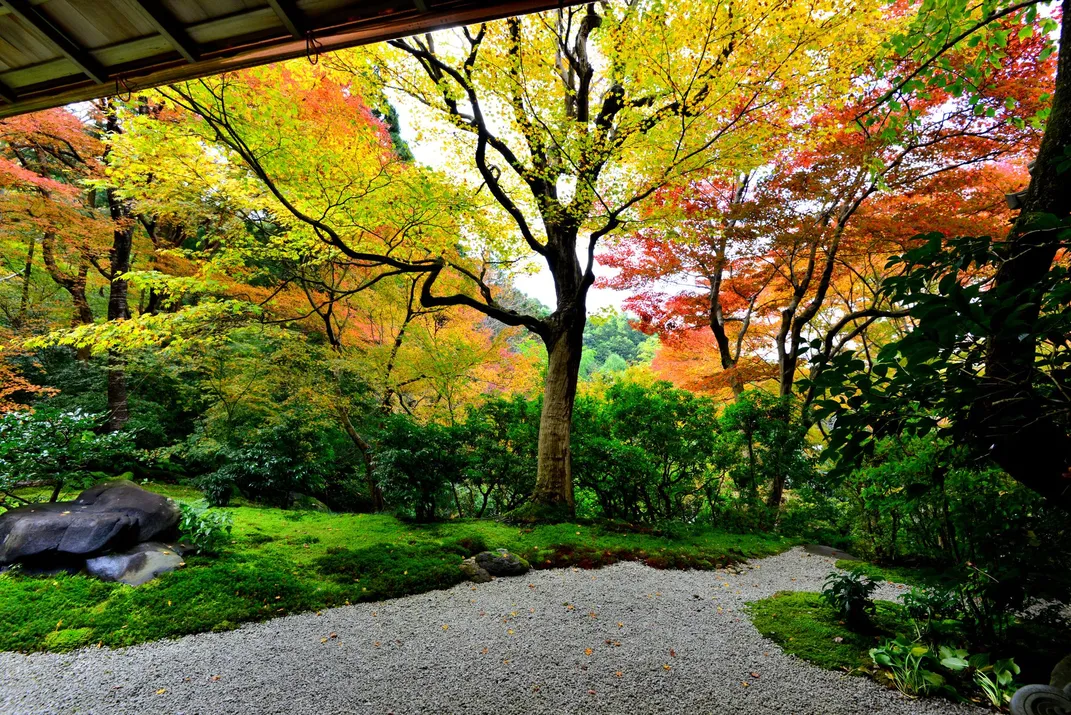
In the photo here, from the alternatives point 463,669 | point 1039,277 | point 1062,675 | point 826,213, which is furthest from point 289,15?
point 826,213

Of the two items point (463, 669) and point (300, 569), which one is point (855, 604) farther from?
point (300, 569)

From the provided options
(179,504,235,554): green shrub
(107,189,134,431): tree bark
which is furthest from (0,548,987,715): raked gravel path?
(107,189,134,431): tree bark

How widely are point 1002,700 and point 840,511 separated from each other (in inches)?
167

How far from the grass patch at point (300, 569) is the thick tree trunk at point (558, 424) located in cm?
44

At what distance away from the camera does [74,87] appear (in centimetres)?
227

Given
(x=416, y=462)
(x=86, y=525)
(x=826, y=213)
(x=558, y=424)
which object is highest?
(x=826, y=213)

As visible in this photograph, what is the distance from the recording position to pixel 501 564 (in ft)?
13.9

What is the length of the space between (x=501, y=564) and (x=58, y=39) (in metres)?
4.60

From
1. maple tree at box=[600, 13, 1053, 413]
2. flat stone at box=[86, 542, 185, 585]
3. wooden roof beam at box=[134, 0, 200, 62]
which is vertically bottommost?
flat stone at box=[86, 542, 185, 585]

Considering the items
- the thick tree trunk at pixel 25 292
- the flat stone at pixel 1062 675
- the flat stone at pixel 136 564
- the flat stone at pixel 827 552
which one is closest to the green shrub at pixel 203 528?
the flat stone at pixel 136 564

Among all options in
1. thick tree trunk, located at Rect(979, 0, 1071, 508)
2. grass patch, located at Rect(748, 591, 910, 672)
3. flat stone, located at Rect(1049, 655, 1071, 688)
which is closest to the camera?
thick tree trunk, located at Rect(979, 0, 1071, 508)

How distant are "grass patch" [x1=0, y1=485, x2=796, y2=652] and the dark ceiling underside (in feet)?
10.6

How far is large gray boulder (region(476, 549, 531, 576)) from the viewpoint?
13.8 ft

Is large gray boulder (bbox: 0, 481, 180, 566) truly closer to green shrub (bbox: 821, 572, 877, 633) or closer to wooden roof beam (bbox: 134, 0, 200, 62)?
wooden roof beam (bbox: 134, 0, 200, 62)
